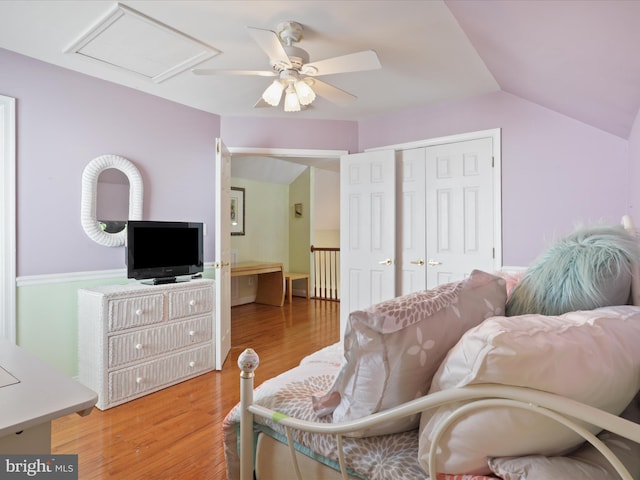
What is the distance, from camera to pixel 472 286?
120 centimetres

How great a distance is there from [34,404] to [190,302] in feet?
7.26

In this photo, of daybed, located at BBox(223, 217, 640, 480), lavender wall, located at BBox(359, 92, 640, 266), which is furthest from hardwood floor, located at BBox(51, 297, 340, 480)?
lavender wall, located at BBox(359, 92, 640, 266)

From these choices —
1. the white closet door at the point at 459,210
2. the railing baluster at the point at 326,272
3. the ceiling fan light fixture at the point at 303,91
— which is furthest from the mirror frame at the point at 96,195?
the railing baluster at the point at 326,272

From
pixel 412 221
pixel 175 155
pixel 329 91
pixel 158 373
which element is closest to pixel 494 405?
pixel 329 91

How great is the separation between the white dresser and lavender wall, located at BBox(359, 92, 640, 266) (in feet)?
9.05

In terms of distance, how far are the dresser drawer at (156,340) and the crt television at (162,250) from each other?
1.32 ft

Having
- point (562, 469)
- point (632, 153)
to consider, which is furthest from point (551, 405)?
point (632, 153)

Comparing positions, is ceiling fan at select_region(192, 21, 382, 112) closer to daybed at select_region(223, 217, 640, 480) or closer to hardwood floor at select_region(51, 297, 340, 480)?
daybed at select_region(223, 217, 640, 480)

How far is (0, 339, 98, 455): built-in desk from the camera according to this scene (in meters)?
0.84

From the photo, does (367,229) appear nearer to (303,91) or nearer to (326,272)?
(303,91)

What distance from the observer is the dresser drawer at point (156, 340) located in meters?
2.62

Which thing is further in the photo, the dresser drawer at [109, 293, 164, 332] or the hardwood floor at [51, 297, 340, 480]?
the dresser drawer at [109, 293, 164, 332]

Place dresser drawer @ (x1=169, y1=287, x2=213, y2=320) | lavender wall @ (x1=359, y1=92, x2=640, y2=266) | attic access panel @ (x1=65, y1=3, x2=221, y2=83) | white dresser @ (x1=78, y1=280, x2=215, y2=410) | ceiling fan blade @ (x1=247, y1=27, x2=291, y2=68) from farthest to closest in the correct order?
dresser drawer @ (x1=169, y1=287, x2=213, y2=320) → lavender wall @ (x1=359, y1=92, x2=640, y2=266) → white dresser @ (x1=78, y1=280, x2=215, y2=410) → attic access panel @ (x1=65, y1=3, x2=221, y2=83) → ceiling fan blade @ (x1=247, y1=27, x2=291, y2=68)

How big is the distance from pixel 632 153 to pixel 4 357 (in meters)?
3.48
